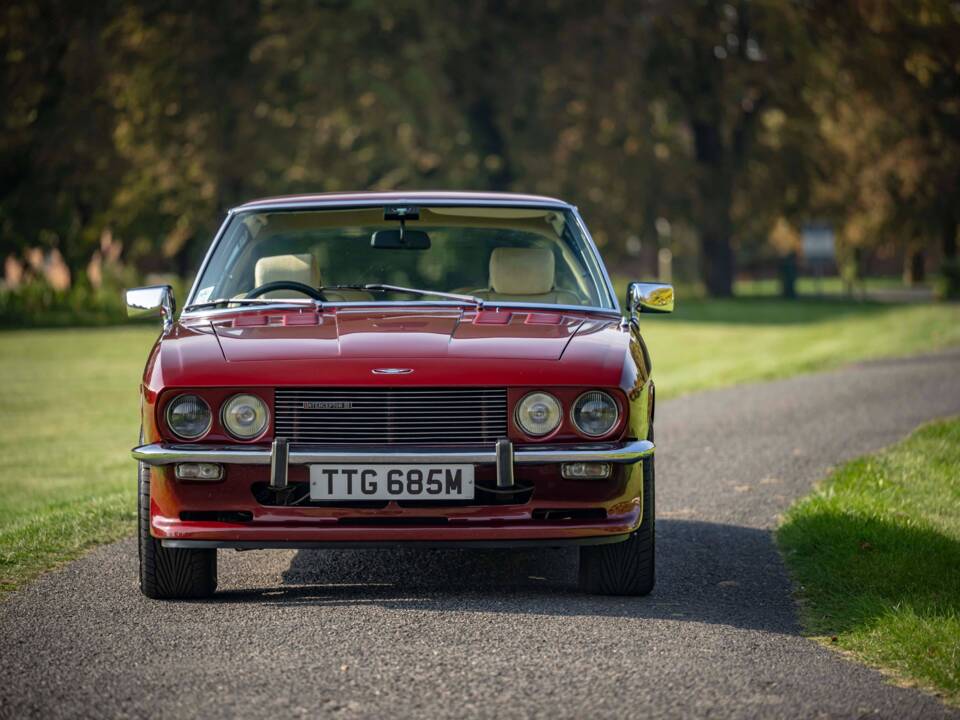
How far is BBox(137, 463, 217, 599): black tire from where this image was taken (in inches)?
221

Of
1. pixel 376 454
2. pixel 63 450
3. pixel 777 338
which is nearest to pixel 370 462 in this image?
pixel 376 454

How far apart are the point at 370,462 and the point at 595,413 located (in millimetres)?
891

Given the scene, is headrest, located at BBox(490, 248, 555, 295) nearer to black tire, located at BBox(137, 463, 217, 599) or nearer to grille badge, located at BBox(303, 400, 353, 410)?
grille badge, located at BBox(303, 400, 353, 410)

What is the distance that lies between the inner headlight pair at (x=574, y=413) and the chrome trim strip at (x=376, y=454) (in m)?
0.08

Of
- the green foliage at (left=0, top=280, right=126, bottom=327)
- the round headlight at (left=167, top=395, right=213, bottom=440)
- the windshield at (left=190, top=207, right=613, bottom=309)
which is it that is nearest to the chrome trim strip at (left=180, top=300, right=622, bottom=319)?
the windshield at (left=190, top=207, right=613, bottom=309)

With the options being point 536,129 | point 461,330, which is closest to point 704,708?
point 461,330

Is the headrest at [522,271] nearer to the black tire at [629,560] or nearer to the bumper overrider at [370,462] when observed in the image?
the black tire at [629,560]

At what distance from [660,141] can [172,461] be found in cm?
3673

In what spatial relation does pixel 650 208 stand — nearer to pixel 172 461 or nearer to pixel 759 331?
pixel 759 331

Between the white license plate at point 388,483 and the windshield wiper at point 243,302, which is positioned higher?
the windshield wiper at point 243,302

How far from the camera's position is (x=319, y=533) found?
532 cm

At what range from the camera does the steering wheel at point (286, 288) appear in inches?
259

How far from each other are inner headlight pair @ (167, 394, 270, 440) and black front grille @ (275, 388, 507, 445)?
0.27 feet

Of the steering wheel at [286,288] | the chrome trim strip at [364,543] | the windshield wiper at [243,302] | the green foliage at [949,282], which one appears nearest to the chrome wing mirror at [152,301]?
the windshield wiper at [243,302]
